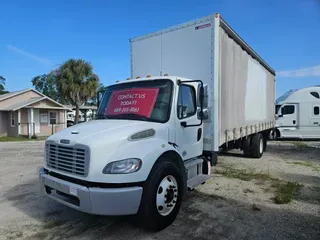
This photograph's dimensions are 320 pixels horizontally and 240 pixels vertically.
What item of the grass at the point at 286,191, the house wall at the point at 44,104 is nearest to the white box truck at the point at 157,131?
the grass at the point at 286,191

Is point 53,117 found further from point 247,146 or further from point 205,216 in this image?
point 205,216

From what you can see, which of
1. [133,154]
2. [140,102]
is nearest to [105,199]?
[133,154]

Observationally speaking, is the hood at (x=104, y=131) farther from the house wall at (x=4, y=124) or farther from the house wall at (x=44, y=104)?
the house wall at (x=4, y=124)

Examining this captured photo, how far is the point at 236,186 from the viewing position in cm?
632

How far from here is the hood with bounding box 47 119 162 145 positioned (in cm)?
352

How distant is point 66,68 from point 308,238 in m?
27.3

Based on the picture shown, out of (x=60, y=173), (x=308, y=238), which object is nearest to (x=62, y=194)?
(x=60, y=173)

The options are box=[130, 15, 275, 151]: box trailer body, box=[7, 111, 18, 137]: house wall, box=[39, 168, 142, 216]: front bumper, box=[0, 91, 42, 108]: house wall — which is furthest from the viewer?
box=[0, 91, 42, 108]: house wall

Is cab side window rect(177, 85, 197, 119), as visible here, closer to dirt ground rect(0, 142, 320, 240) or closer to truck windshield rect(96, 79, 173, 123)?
truck windshield rect(96, 79, 173, 123)

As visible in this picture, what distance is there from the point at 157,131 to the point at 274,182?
4.38m

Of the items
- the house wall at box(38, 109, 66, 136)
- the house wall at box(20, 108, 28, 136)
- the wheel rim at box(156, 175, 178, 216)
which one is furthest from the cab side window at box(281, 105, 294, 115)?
the house wall at box(20, 108, 28, 136)

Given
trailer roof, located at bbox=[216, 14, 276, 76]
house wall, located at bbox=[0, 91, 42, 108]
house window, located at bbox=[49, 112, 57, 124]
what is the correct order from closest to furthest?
trailer roof, located at bbox=[216, 14, 276, 76] < house wall, located at bbox=[0, 91, 42, 108] < house window, located at bbox=[49, 112, 57, 124]

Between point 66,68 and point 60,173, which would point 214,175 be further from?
point 66,68

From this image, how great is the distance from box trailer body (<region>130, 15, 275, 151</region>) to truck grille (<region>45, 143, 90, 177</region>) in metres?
2.82
